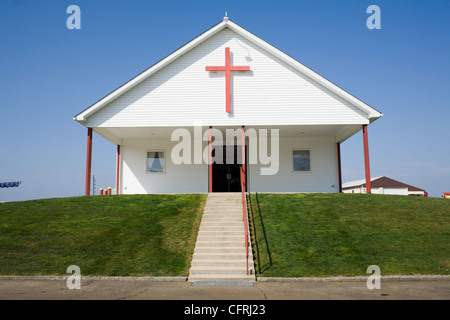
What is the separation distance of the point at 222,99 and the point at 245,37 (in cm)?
362

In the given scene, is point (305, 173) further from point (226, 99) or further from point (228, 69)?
point (228, 69)

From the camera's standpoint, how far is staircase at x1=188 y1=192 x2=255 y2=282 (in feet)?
33.5

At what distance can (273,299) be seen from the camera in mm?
7699

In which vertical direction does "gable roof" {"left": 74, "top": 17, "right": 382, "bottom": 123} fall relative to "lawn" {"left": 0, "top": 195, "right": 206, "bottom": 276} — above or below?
above

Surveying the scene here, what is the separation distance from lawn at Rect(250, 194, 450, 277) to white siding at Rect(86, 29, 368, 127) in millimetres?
4272

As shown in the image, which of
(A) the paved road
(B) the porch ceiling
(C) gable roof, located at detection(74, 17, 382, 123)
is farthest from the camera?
(B) the porch ceiling

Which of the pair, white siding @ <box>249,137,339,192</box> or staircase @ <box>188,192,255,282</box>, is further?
white siding @ <box>249,137,339,192</box>

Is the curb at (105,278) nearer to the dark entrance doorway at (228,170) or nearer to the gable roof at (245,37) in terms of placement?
the gable roof at (245,37)

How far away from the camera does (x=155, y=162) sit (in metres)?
21.5

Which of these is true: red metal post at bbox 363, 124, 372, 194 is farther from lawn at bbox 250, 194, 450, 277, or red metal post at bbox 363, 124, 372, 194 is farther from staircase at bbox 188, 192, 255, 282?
staircase at bbox 188, 192, 255, 282

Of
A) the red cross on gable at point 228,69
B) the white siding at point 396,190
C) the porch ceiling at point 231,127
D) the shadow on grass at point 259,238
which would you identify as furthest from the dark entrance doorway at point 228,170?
the white siding at point 396,190

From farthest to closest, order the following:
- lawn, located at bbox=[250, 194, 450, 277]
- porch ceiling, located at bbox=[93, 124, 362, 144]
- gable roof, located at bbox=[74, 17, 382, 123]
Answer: porch ceiling, located at bbox=[93, 124, 362, 144] < gable roof, located at bbox=[74, 17, 382, 123] < lawn, located at bbox=[250, 194, 450, 277]

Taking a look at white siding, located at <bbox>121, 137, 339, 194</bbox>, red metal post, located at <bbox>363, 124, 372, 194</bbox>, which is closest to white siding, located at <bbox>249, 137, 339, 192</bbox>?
white siding, located at <bbox>121, 137, 339, 194</bbox>

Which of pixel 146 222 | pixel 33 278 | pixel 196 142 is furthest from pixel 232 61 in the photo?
pixel 33 278
